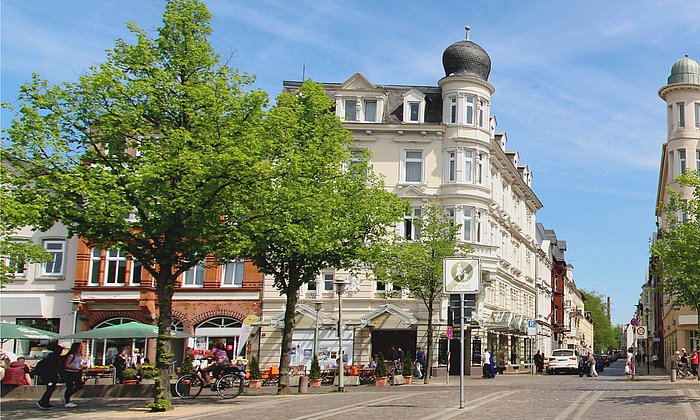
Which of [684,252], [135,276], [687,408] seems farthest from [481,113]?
[687,408]

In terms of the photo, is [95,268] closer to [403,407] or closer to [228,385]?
[228,385]

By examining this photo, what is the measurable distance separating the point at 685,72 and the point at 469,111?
59.6 feet

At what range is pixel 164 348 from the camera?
19.6 m

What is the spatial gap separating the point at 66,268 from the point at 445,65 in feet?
78.6

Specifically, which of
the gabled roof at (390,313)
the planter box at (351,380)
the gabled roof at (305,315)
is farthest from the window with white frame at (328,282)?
the planter box at (351,380)

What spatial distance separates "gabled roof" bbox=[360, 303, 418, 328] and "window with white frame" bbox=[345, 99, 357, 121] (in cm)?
1068

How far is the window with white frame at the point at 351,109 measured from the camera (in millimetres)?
46000

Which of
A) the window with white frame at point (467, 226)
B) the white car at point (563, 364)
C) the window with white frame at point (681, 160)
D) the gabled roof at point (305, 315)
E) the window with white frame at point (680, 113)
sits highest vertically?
the window with white frame at point (680, 113)

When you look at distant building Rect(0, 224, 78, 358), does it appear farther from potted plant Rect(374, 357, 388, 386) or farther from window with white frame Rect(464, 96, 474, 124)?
window with white frame Rect(464, 96, 474, 124)

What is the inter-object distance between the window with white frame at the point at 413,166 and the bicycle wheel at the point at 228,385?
23.9m

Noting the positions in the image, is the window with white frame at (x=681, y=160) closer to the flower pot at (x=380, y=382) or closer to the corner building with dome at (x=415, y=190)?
the corner building with dome at (x=415, y=190)

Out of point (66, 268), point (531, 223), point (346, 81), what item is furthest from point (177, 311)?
point (531, 223)

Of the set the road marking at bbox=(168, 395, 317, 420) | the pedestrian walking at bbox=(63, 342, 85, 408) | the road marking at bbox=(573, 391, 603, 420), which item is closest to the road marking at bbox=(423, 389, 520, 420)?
the road marking at bbox=(573, 391, 603, 420)

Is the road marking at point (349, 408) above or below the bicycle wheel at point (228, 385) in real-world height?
below
